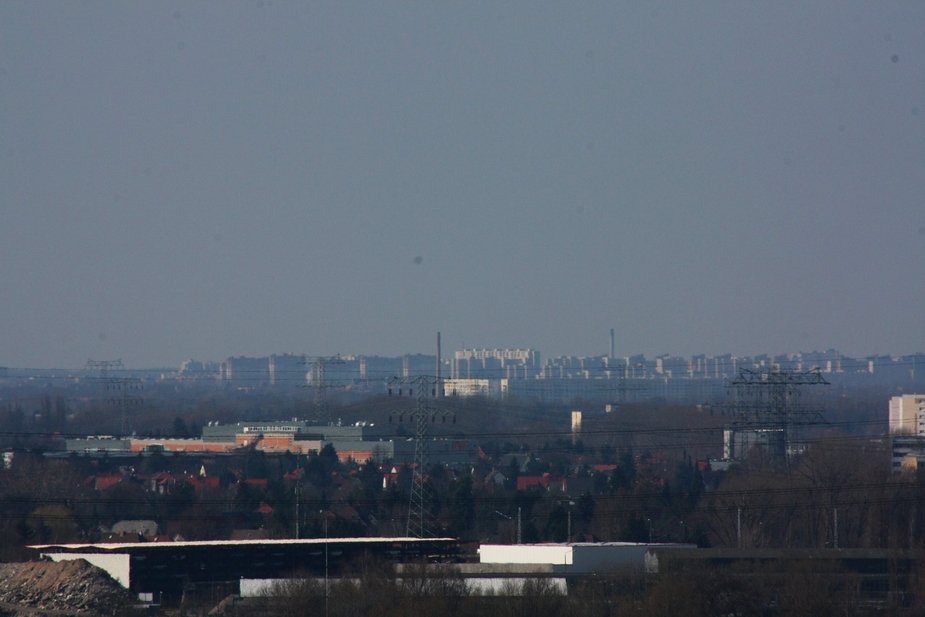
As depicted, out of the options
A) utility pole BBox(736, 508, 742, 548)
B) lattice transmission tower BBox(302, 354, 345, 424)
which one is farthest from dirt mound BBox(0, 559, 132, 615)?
lattice transmission tower BBox(302, 354, 345, 424)

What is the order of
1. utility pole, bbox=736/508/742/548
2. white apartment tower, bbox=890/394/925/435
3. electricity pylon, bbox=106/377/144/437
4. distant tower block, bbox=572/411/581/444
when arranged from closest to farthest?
utility pole, bbox=736/508/742/548 → electricity pylon, bbox=106/377/144/437 → distant tower block, bbox=572/411/581/444 → white apartment tower, bbox=890/394/925/435

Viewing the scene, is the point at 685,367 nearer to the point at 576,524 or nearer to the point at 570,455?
the point at 570,455

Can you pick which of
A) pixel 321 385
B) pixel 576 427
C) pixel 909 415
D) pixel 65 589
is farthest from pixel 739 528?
pixel 909 415

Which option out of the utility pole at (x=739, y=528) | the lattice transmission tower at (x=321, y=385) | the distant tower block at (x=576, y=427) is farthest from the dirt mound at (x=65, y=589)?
the distant tower block at (x=576, y=427)

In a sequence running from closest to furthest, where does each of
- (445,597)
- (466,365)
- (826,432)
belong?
(445,597) → (826,432) → (466,365)

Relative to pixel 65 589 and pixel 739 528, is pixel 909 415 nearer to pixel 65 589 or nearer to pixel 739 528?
pixel 739 528

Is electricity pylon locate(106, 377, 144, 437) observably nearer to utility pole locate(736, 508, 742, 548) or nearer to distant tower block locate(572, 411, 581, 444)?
distant tower block locate(572, 411, 581, 444)

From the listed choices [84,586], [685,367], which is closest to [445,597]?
[84,586]

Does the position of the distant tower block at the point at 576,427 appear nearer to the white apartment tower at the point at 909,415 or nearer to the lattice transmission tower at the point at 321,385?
the lattice transmission tower at the point at 321,385
